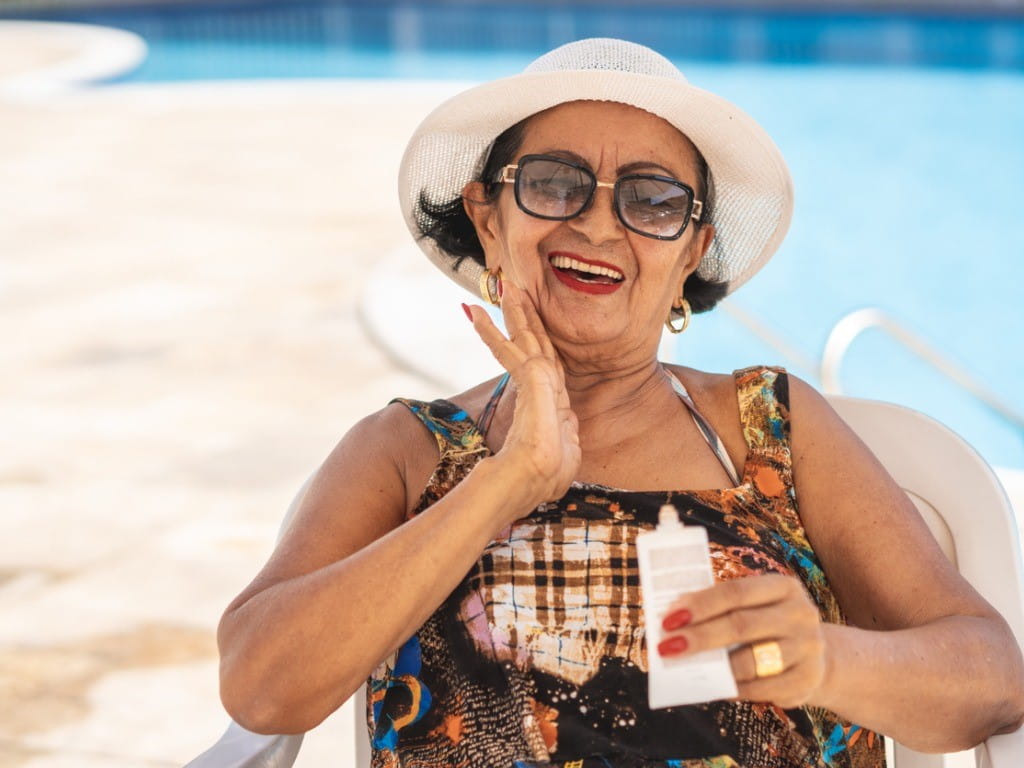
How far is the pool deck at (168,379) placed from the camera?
3.89 metres

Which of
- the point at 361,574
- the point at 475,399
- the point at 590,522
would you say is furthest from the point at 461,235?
the point at 361,574

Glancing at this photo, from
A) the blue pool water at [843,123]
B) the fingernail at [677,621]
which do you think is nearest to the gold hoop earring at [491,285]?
the fingernail at [677,621]

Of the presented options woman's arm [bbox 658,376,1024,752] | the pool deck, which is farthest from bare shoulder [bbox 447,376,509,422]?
the pool deck

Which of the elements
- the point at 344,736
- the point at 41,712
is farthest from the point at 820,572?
the point at 41,712

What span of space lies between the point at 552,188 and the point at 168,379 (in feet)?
13.9

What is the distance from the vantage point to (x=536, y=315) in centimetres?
238

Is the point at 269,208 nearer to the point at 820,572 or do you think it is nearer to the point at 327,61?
the point at 820,572

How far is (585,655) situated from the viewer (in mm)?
2217

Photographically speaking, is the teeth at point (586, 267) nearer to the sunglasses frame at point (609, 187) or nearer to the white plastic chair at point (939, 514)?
the sunglasses frame at point (609, 187)

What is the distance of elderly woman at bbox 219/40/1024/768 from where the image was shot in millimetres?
2047

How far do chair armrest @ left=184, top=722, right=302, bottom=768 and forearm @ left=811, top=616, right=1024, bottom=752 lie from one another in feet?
2.99

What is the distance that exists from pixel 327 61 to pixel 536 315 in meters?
17.2

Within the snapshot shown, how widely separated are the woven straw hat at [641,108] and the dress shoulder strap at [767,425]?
388mm

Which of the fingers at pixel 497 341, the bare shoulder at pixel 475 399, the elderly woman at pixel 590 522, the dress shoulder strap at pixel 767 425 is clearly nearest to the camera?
the elderly woman at pixel 590 522
